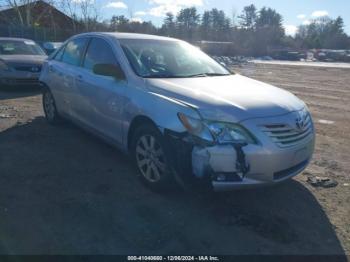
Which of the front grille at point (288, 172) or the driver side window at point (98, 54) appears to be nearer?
the front grille at point (288, 172)

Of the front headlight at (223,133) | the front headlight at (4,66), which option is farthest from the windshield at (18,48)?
the front headlight at (223,133)

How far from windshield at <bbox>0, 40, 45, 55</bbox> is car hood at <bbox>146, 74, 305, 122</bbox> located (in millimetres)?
8713

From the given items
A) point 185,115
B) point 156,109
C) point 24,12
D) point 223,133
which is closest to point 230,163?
point 223,133

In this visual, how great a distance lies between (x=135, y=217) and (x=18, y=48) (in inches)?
390

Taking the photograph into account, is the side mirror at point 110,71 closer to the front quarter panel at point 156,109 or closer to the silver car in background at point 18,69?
the front quarter panel at point 156,109

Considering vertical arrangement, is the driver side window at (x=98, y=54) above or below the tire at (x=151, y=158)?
above

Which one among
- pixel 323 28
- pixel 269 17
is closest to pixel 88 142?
pixel 269 17

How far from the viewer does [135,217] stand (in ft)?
11.7

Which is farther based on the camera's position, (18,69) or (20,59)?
(20,59)

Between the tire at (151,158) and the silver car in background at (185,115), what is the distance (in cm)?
1

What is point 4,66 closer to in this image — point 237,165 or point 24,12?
point 237,165

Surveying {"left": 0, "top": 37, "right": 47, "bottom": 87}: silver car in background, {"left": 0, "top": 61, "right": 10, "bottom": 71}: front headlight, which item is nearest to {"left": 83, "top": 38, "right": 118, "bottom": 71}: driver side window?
{"left": 0, "top": 37, "right": 47, "bottom": 87}: silver car in background

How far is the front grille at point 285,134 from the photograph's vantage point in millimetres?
3484

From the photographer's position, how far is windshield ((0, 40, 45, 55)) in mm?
11266
